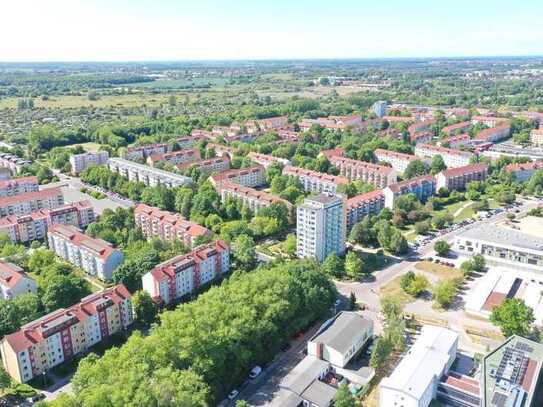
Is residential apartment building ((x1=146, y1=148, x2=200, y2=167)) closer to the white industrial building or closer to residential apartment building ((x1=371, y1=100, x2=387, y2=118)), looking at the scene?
the white industrial building

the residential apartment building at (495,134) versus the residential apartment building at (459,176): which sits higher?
the residential apartment building at (495,134)

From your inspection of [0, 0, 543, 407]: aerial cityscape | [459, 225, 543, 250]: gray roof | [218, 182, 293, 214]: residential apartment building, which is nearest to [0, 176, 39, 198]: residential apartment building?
[0, 0, 543, 407]: aerial cityscape

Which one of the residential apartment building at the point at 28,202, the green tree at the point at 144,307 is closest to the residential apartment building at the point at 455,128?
the residential apartment building at the point at 28,202

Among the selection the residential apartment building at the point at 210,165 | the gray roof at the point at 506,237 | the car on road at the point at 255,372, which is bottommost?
the car on road at the point at 255,372

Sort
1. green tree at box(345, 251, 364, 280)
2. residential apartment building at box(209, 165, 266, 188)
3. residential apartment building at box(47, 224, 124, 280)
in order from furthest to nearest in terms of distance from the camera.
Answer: residential apartment building at box(209, 165, 266, 188) → green tree at box(345, 251, 364, 280) → residential apartment building at box(47, 224, 124, 280)

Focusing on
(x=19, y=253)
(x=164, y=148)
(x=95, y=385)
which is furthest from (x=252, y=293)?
(x=164, y=148)

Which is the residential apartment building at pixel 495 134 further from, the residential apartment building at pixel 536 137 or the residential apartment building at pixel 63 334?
the residential apartment building at pixel 63 334
